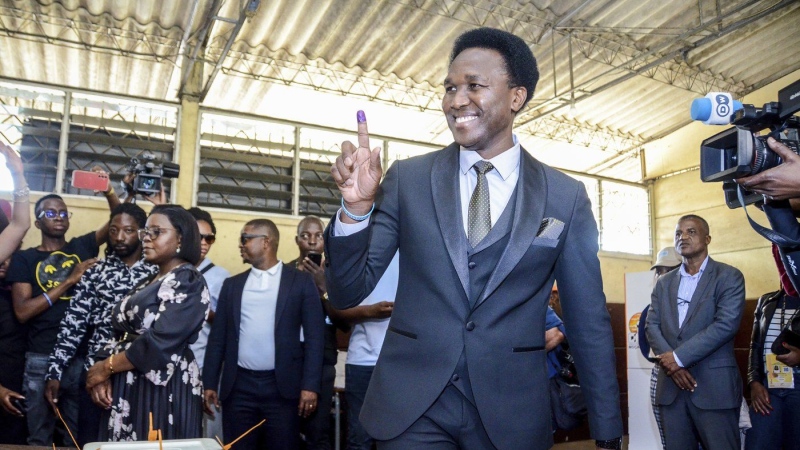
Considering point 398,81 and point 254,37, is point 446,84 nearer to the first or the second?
point 254,37

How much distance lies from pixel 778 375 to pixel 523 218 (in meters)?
3.04

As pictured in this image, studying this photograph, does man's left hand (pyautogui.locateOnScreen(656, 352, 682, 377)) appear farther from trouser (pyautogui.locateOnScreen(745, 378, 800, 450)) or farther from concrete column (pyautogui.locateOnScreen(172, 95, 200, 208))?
concrete column (pyautogui.locateOnScreen(172, 95, 200, 208))

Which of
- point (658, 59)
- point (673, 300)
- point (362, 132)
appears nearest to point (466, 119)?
point (362, 132)

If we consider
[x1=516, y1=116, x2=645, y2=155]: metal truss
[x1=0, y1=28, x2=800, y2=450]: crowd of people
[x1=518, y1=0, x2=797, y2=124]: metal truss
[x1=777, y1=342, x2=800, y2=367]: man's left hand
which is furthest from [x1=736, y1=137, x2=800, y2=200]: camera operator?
[x1=516, y1=116, x2=645, y2=155]: metal truss

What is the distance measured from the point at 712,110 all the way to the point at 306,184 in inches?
Result: 374

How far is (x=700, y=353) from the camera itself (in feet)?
13.0

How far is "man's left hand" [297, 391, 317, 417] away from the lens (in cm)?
372

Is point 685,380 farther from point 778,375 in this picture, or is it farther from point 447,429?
point 447,429

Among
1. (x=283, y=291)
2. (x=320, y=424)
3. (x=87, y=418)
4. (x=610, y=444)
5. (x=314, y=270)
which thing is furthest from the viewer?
(x=314, y=270)

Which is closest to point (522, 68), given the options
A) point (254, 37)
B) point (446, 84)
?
point (446, 84)

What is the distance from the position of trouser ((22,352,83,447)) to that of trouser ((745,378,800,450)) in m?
3.92

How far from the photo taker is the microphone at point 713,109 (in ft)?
5.40

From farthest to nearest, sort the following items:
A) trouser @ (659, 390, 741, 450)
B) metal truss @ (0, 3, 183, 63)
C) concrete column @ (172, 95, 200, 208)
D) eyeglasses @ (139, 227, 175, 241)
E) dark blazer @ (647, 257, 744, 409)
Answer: concrete column @ (172, 95, 200, 208) < metal truss @ (0, 3, 183, 63) < dark blazer @ (647, 257, 744, 409) < trouser @ (659, 390, 741, 450) < eyeglasses @ (139, 227, 175, 241)

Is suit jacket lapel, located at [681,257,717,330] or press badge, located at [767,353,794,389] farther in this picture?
suit jacket lapel, located at [681,257,717,330]
